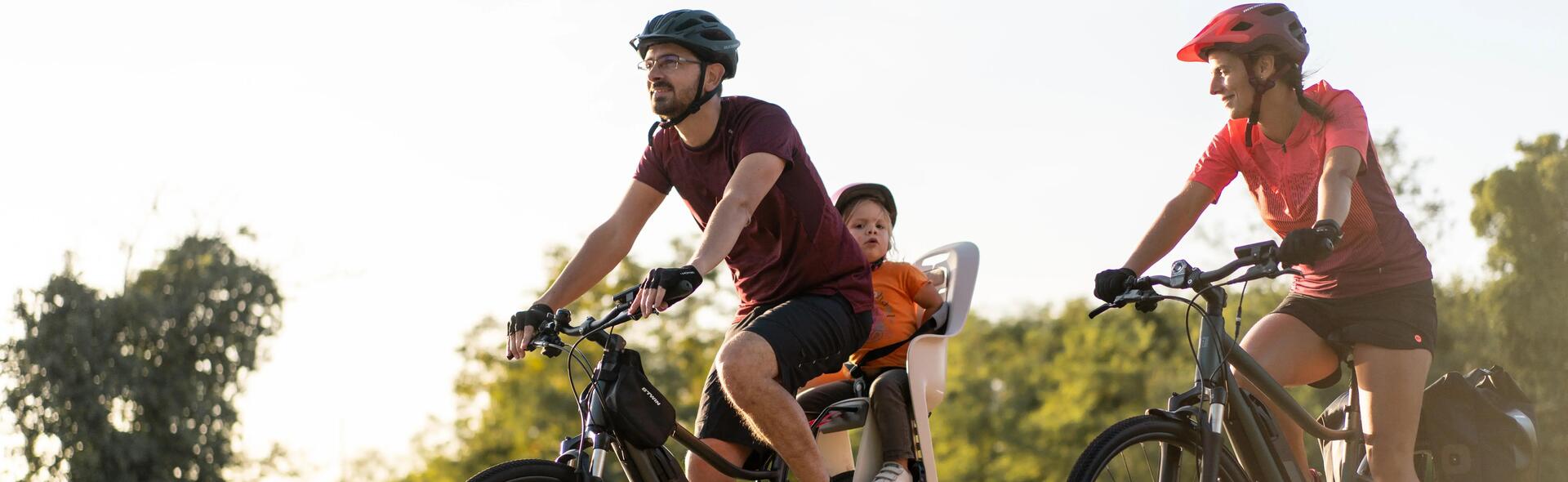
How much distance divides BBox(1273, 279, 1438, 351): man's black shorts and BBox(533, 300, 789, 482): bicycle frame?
6.39 ft

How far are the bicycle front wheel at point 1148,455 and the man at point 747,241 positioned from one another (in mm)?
691

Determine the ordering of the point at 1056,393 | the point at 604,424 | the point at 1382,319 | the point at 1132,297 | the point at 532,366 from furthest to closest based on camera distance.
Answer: the point at 1056,393, the point at 532,366, the point at 1382,319, the point at 1132,297, the point at 604,424

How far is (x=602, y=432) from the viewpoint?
13.3 feet

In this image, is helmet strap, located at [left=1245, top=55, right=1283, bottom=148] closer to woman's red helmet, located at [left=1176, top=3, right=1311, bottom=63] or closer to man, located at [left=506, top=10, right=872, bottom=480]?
woman's red helmet, located at [left=1176, top=3, right=1311, bottom=63]

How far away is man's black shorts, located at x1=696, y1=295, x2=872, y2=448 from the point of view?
4242 mm

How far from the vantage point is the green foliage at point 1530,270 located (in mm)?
28375

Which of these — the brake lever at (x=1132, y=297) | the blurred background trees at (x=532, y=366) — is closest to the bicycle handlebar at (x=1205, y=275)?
the brake lever at (x=1132, y=297)

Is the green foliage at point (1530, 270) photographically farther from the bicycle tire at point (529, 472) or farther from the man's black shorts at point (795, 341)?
the bicycle tire at point (529, 472)

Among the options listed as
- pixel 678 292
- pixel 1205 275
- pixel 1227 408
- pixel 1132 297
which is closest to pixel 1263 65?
pixel 1205 275

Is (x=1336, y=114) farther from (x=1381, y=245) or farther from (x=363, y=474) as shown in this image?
A: (x=363, y=474)

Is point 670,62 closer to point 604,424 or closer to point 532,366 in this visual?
point 604,424

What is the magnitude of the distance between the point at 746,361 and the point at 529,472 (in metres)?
0.63

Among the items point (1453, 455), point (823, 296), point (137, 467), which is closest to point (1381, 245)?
point (1453, 455)

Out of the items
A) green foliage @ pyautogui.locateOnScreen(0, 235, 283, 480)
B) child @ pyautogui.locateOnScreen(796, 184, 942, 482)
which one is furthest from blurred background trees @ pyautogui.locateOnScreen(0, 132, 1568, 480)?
child @ pyautogui.locateOnScreen(796, 184, 942, 482)
